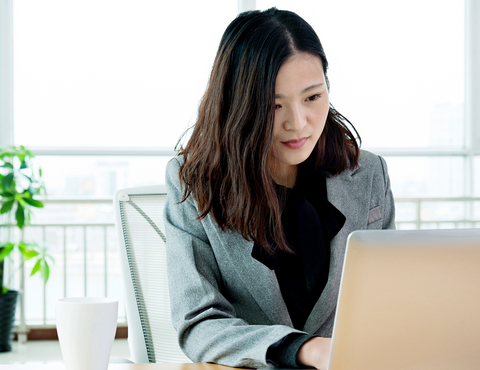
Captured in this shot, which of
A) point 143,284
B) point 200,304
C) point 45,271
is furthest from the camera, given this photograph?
point 45,271

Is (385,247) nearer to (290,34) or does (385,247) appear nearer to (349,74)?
(290,34)

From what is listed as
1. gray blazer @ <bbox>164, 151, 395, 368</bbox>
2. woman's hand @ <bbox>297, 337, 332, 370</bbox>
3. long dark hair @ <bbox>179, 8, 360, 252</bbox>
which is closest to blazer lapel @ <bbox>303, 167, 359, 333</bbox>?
gray blazer @ <bbox>164, 151, 395, 368</bbox>

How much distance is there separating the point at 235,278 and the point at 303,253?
0.15m

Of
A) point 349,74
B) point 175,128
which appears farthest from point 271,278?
point 349,74

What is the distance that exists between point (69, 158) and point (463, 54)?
2712 mm

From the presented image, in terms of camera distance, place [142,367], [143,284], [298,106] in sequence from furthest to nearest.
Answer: [143,284] → [298,106] → [142,367]

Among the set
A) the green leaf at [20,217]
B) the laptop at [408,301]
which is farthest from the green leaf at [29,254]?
the laptop at [408,301]

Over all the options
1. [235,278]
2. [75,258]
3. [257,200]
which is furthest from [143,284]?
[75,258]

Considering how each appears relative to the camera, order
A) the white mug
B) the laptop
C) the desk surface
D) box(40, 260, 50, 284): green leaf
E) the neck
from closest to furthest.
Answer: the laptop → the white mug → the desk surface → the neck → box(40, 260, 50, 284): green leaf

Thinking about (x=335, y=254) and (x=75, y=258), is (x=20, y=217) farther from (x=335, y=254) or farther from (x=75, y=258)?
(x=335, y=254)

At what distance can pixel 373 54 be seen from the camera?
10.9 feet

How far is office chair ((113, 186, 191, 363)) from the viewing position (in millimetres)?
1138

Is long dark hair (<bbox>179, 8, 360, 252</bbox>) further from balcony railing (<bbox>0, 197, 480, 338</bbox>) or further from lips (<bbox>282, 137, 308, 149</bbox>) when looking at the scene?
balcony railing (<bbox>0, 197, 480, 338</bbox>)

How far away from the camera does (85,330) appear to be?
0.59 meters
